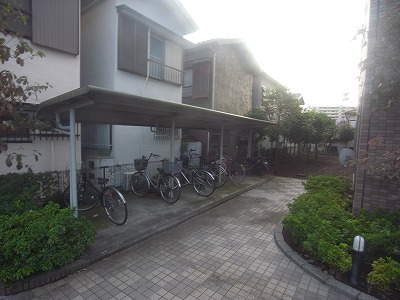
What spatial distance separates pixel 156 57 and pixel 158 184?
5.50 m

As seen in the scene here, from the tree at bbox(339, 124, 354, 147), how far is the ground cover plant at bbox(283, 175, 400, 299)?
74.3 ft

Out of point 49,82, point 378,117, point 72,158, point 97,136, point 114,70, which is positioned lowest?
point 72,158

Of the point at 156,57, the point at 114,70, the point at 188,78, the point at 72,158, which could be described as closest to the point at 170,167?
the point at 72,158

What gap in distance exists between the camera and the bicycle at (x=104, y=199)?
511 cm

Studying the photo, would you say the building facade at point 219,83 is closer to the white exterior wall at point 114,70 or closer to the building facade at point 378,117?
the white exterior wall at point 114,70

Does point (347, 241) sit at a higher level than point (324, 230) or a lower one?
lower

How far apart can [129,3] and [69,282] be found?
28.1 feet

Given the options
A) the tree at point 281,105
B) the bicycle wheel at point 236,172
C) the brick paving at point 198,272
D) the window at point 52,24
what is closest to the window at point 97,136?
the window at point 52,24

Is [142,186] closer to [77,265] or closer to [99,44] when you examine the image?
[77,265]

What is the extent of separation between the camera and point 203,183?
7.55 metres

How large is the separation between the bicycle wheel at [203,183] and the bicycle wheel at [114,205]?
2.82m

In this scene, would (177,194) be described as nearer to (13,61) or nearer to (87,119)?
(87,119)

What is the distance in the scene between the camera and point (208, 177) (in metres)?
7.63

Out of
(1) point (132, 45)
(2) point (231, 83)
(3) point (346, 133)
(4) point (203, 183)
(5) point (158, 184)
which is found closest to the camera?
(5) point (158, 184)
